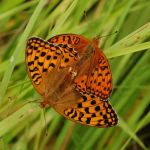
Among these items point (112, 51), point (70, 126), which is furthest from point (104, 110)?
point (70, 126)

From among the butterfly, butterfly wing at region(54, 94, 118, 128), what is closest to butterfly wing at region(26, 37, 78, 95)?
the butterfly

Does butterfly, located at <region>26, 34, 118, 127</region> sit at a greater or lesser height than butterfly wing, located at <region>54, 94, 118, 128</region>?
greater

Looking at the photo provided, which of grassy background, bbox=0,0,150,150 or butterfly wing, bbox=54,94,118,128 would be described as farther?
grassy background, bbox=0,0,150,150

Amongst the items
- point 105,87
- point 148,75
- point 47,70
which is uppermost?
point 47,70

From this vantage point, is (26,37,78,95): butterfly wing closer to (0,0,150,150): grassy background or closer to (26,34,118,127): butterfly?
(26,34,118,127): butterfly

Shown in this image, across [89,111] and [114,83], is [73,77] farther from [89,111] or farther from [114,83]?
[114,83]

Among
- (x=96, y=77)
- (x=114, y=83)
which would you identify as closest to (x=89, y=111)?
(x=96, y=77)

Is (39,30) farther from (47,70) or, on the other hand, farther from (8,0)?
(47,70)

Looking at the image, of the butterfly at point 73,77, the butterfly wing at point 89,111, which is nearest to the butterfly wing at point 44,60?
the butterfly at point 73,77
